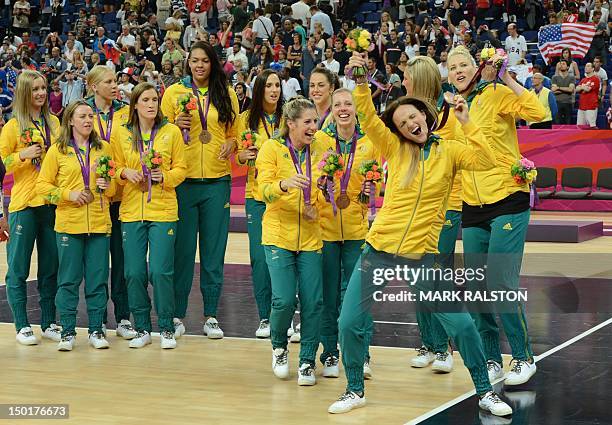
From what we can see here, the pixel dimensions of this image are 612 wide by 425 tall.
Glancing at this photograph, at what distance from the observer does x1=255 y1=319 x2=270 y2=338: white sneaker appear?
347 inches

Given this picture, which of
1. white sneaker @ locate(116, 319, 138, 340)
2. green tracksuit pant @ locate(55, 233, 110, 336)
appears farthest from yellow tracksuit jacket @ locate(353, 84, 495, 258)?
white sneaker @ locate(116, 319, 138, 340)

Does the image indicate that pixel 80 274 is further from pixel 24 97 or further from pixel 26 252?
pixel 24 97

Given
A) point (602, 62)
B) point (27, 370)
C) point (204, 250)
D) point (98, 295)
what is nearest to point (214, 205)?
point (204, 250)

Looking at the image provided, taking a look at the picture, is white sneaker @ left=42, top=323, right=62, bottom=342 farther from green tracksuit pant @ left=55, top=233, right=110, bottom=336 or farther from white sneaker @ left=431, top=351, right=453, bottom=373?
white sneaker @ left=431, top=351, right=453, bottom=373

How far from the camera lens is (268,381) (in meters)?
7.30

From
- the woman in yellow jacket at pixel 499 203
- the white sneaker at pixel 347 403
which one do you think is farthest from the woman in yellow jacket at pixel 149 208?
the woman in yellow jacket at pixel 499 203

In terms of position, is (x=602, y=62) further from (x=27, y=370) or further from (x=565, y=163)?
(x=27, y=370)

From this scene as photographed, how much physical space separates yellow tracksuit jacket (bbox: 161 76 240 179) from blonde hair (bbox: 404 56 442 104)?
7.51ft

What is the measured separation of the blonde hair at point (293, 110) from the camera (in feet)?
23.7

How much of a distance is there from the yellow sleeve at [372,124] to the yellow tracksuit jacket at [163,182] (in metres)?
2.45

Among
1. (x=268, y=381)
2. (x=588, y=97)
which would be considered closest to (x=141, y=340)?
(x=268, y=381)

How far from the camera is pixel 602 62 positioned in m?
21.0

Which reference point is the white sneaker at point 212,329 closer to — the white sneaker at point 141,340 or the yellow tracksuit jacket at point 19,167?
the white sneaker at point 141,340

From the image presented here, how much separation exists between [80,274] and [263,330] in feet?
5.07
